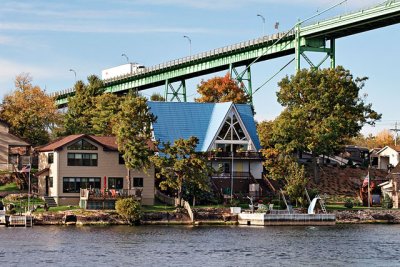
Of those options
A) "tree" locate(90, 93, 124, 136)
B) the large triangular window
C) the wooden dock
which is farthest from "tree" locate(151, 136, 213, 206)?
"tree" locate(90, 93, 124, 136)

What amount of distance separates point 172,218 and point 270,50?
56.6m

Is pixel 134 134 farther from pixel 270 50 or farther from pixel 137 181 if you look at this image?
pixel 270 50

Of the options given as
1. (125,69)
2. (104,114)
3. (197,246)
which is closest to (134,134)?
(104,114)

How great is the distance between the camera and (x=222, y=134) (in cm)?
11550

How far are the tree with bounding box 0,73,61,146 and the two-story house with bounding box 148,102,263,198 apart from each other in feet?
65.2

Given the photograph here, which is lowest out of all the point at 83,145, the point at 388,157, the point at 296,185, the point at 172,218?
the point at 172,218

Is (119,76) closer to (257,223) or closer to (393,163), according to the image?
(393,163)

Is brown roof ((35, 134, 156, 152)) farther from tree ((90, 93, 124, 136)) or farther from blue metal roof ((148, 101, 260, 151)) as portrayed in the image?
tree ((90, 93, 124, 136))

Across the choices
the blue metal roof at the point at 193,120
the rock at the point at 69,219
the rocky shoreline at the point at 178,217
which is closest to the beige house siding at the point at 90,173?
the rocky shoreline at the point at 178,217

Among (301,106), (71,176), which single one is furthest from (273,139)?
(71,176)

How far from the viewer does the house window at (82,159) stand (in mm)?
99938

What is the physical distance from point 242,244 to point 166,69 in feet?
331

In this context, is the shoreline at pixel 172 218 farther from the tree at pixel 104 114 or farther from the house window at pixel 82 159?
the tree at pixel 104 114

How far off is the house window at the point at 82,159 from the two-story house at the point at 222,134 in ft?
41.7
